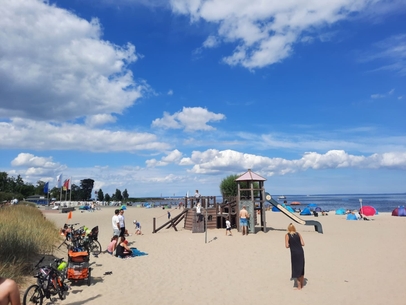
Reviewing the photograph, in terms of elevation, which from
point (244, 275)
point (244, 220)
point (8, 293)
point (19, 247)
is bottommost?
point (244, 275)

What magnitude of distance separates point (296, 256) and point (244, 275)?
2.02 meters

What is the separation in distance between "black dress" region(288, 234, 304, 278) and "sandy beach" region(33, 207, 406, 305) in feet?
1.42

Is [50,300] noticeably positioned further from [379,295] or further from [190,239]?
[190,239]

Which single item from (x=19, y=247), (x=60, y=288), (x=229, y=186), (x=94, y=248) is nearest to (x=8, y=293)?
(x=60, y=288)

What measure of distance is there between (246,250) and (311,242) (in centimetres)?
391

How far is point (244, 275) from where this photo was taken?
9039mm

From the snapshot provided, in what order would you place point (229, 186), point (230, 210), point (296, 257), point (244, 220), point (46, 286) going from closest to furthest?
point (46, 286) < point (296, 257) < point (244, 220) < point (230, 210) < point (229, 186)

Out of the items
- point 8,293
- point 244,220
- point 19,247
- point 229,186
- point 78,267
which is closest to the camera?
point 8,293

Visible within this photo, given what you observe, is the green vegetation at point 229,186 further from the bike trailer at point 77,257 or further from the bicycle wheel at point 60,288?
the bicycle wheel at point 60,288

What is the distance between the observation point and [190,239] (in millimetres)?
15875

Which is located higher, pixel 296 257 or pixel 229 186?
pixel 229 186

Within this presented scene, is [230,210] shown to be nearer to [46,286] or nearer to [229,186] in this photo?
[46,286]

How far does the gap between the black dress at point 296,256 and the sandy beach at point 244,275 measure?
43 centimetres

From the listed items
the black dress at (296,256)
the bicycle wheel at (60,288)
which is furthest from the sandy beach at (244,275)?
the black dress at (296,256)
